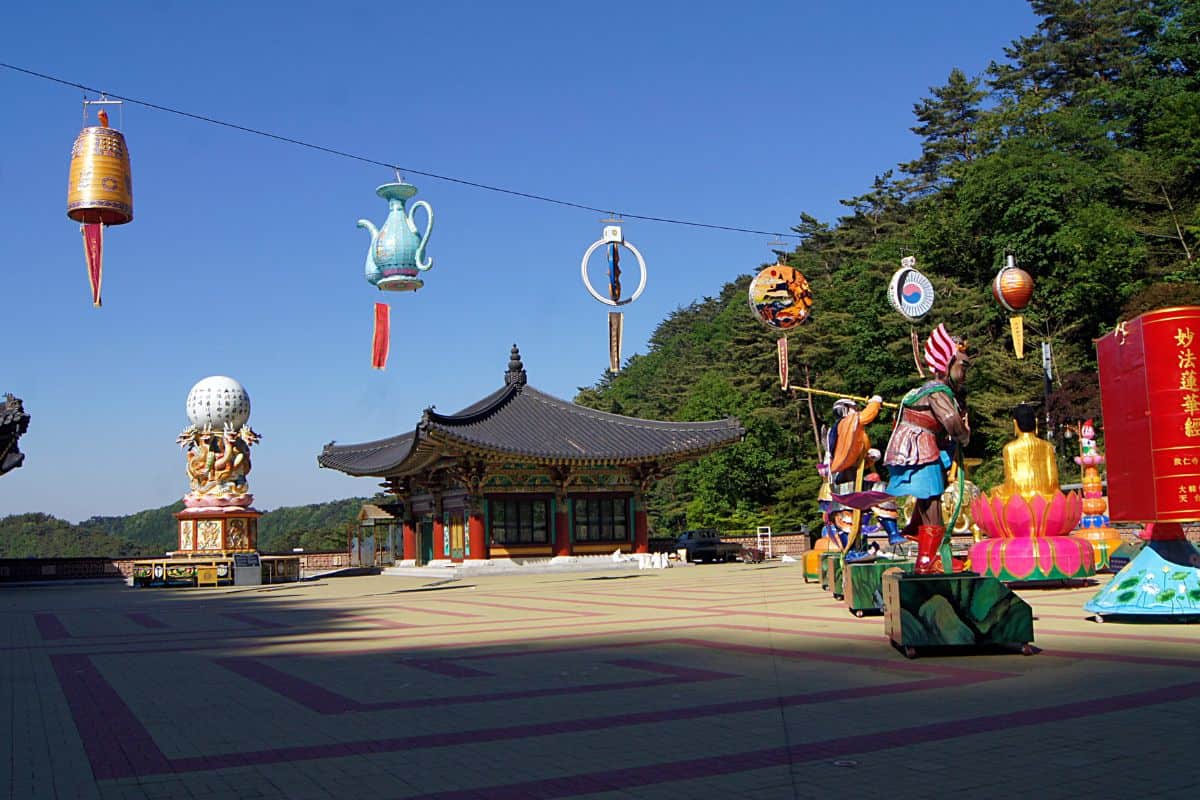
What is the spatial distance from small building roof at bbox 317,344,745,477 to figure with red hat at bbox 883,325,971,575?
2216cm

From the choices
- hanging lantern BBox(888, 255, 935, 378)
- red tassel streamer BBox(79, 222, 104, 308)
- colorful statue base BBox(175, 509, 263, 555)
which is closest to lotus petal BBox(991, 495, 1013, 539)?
hanging lantern BBox(888, 255, 935, 378)

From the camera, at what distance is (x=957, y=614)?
33.3 feet

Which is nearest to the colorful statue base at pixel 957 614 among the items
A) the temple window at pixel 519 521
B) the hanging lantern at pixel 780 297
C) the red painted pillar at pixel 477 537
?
the hanging lantern at pixel 780 297

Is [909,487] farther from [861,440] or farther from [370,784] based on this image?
[370,784]

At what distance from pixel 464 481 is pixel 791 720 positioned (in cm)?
2893

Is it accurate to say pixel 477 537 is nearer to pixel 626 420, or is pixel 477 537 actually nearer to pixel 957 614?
pixel 626 420

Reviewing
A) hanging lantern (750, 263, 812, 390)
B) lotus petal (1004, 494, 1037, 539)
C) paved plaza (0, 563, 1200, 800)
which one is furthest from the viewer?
hanging lantern (750, 263, 812, 390)

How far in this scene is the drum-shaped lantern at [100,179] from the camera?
1512 centimetres

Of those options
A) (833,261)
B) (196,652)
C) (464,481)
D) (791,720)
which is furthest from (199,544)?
(833,261)

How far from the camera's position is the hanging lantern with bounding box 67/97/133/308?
1509cm

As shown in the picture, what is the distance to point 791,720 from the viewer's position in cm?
739

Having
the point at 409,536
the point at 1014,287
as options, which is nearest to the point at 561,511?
the point at 409,536

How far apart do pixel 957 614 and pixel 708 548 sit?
28756 mm

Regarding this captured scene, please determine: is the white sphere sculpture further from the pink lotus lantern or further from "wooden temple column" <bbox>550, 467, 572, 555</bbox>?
the pink lotus lantern
